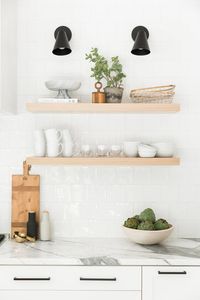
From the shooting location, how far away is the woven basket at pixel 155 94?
9.07 feet

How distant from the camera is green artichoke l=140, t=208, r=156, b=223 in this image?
107 inches

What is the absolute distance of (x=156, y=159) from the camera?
2750 mm

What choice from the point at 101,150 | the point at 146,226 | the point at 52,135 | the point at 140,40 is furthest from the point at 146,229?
the point at 140,40


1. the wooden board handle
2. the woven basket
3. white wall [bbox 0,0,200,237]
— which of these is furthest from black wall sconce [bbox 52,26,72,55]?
the wooden board handle

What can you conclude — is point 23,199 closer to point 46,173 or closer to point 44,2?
point 46,173

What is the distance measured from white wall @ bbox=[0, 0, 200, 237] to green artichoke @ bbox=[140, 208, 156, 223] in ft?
0.79

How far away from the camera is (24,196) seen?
9.78ft

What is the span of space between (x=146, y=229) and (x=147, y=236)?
43 millimetres

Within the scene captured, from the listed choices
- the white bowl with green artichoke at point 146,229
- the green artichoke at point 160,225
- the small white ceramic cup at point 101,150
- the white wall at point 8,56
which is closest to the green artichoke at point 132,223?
the white bowl with green artichoke at point 146,229
